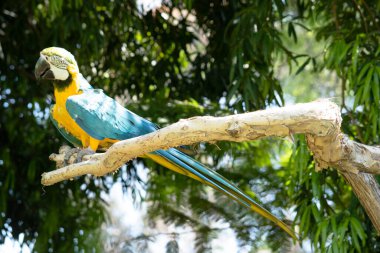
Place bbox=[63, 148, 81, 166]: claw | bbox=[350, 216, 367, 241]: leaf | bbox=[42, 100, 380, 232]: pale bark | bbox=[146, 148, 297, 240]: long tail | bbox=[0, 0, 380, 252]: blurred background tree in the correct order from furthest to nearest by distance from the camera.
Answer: bbox=[0, 0, 380, 252]: blurred background tree, bbox=[350, 216, 367, 241]: leaf, bbox=[63, 148, 81, 166]: claw, bbox=[146, 148, 297, 240]: long tail, bbox=[42, 100, 380, 232]: pale bark

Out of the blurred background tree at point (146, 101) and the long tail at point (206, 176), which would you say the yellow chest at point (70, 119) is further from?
the blurred background tree at point (146, 101)

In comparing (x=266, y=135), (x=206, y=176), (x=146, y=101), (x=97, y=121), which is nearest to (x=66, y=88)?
(x=97, y=121)

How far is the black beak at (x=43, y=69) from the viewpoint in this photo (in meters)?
2.62

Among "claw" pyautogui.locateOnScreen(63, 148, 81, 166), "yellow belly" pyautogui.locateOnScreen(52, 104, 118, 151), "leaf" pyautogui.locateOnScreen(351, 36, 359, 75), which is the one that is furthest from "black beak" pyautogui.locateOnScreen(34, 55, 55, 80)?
"leaf" pyautogui.locateOnScreen(351, 36, 359, 75)

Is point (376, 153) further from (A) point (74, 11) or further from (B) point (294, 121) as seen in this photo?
(A) point (74, 11)

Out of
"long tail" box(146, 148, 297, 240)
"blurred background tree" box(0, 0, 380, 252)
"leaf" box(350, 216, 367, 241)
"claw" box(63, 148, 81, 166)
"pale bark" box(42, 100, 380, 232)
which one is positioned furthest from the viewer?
"blurred background tree" box(0, 0, 380, 252)

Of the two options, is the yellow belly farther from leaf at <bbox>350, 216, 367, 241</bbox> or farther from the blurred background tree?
leaf at <bbox>350, 216, 367, 241</bbox>

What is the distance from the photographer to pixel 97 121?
8.43 ft

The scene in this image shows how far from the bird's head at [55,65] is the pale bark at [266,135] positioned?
1.31 feet

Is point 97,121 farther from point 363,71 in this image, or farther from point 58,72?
Result: point 363,71

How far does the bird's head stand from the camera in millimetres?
2615

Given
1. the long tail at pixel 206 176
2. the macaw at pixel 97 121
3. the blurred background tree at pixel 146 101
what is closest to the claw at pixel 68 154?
the macaw at pixel 97 121

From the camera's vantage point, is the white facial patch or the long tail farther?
the white facial patch

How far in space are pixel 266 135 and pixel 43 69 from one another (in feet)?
2.95
